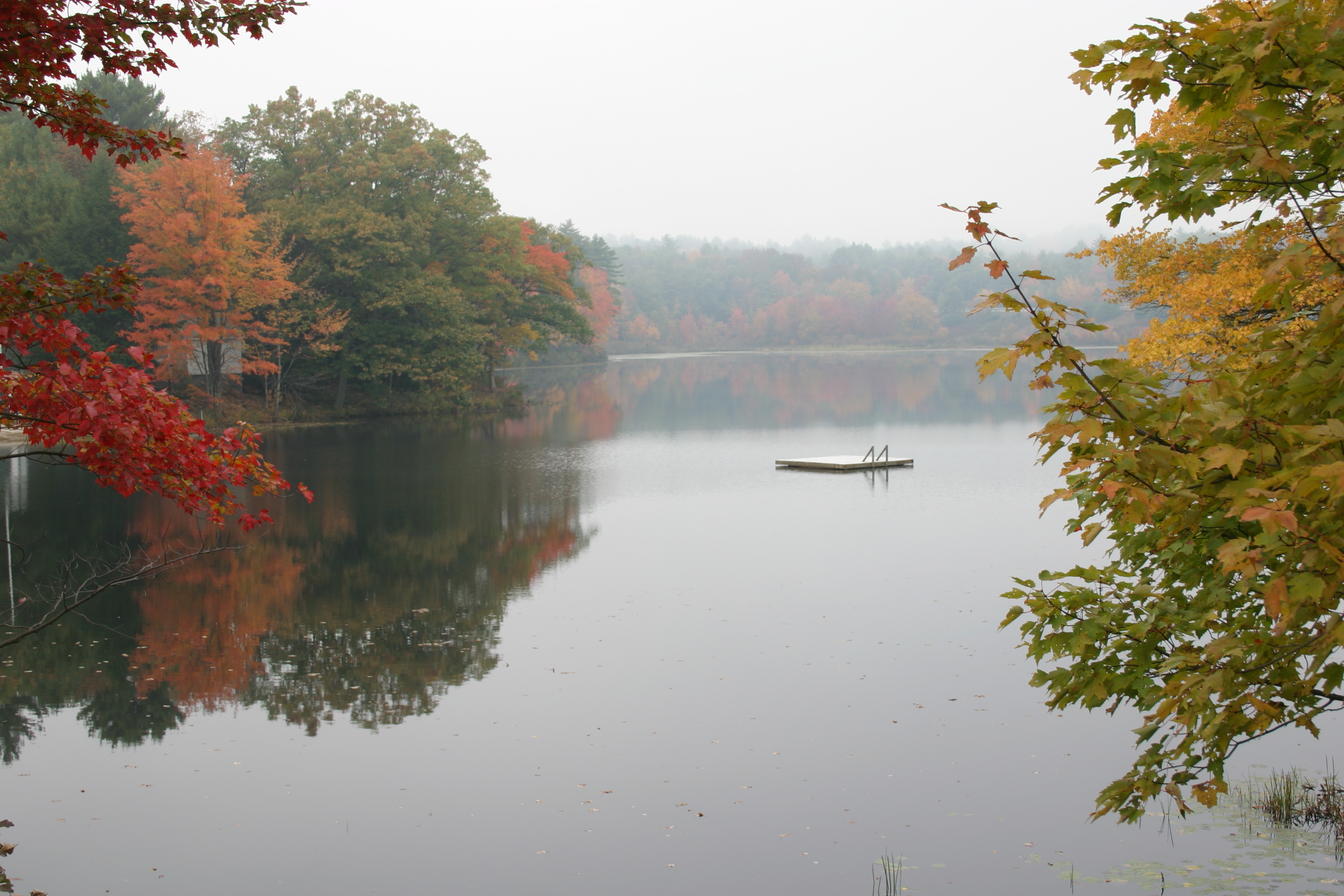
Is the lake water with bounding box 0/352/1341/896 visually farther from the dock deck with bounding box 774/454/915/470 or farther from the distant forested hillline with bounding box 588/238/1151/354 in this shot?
the distant forested hillline with bounding box 588/238/1151/354

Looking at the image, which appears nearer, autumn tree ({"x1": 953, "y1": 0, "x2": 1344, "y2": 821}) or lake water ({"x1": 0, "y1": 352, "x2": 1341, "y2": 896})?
autumn tree ({"x1": 953, "y1": 0, "x2": 1344, "y2": 821})

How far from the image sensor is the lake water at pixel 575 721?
7.29 m

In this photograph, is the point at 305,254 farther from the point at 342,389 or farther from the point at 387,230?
the point at 342,389

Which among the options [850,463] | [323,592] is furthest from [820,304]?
[323,592]

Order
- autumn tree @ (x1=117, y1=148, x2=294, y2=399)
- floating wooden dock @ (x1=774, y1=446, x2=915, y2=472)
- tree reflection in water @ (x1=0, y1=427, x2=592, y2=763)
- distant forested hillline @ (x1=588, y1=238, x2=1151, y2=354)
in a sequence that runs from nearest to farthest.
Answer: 1. tree reflection in water @ (x1=0, y1=427, x2=592, y2=763)
2. floating wooden dock @ (x1=774, y1=446, x2=915, y2=472)
3. autumn tree @ (x1=117, y1=148, x2=294, y2=399)
4. distant forested hillline @ (x1=588, y1=238, x2=1151, y2=354)

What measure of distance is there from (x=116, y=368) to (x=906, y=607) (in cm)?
1055

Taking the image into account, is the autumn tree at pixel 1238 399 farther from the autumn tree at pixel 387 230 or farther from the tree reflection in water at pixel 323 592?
the autumn tree at pixel 387 230

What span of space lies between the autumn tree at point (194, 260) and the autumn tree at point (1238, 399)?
1329 inches

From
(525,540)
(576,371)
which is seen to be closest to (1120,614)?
(525,540)

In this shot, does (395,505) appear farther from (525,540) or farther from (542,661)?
(542,661)

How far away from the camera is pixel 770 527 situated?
19672mm

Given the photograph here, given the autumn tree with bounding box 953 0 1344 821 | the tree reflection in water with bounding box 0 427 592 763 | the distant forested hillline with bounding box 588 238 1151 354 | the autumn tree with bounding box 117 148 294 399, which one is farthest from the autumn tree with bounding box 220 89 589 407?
the distant forested hillline with bounding box 588 238 1151 354

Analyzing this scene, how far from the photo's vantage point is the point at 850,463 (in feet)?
89.4

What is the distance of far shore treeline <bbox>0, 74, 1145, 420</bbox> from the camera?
34531mm
